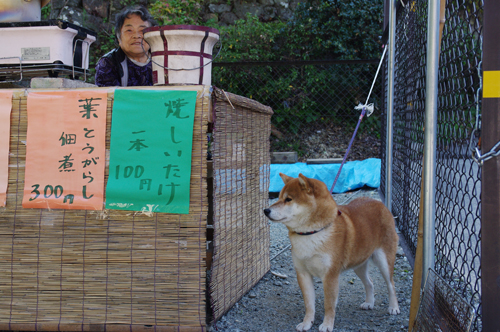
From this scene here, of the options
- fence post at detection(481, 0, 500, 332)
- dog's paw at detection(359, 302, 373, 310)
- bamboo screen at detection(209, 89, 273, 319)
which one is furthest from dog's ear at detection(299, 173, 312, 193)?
fence post at detection(481, 0, 500, 332)

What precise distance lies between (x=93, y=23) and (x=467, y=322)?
1053 cm

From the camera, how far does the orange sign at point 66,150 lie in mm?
2244

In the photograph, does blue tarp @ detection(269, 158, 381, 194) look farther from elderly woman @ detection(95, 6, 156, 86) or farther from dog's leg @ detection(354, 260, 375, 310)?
dog's leg @ detection(354, 260, 375, 310)

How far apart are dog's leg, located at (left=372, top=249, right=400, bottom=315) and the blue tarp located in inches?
144

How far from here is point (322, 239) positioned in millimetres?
2502

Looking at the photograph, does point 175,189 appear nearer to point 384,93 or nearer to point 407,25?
point 407,25

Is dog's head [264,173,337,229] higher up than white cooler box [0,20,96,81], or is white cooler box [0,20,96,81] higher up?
white cooler box [0,20,96,81]

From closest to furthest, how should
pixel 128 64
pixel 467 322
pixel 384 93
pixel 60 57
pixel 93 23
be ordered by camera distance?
pixel 467 322 → pixel 60 57 → pixel 128 64 → pixel 384 93 → pixel 93 23

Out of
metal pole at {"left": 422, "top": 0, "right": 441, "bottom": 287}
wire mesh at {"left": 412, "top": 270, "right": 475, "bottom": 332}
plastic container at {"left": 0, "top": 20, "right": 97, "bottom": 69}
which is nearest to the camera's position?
wire mesh at {"left": 412, "top": 270, "right": 475, "bottom": 332}

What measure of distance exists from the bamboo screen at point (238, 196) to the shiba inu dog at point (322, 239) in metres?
0.28

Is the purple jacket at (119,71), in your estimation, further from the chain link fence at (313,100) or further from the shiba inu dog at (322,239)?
the chain link fence at (313,100)

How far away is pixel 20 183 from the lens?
2.32 meters

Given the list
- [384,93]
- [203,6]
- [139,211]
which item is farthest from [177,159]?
[203,6]

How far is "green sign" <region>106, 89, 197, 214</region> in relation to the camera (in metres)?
2.16
